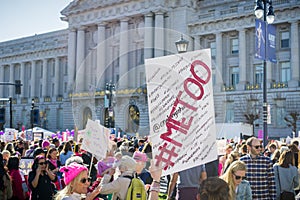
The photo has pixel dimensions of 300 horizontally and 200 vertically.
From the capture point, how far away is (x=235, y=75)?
152 feet

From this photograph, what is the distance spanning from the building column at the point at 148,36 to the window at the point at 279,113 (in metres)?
14.5

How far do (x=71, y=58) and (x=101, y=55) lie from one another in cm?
666

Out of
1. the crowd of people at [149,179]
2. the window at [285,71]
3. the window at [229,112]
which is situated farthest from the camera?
the window at [229,112]

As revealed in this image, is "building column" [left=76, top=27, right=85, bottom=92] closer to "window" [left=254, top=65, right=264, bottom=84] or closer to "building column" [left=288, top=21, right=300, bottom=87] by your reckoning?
"window" [left=254, top=65, right=264, bottom=84]

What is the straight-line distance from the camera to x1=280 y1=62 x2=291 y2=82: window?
140ft

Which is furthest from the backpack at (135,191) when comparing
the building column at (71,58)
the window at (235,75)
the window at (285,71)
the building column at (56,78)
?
the building column at (56,78)

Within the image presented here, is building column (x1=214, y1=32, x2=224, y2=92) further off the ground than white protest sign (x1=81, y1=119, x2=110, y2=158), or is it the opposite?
building column (x1=214, y1=32, x2=224, y2=92)

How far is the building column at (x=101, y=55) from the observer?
52.0 metres

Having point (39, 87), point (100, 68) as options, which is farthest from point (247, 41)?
point (39, 87)

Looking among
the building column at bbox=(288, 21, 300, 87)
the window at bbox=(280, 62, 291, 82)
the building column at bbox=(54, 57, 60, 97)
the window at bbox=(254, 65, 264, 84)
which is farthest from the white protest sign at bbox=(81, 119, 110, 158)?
the building column at bbox=(54, 57, 60, 97)

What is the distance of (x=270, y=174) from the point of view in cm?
696

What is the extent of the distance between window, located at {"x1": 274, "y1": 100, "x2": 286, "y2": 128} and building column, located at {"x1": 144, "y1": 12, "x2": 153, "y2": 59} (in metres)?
14.5

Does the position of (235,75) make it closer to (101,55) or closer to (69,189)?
(101,55)

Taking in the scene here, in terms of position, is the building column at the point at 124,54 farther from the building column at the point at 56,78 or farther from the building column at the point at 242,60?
the building column at the point at 56,78
